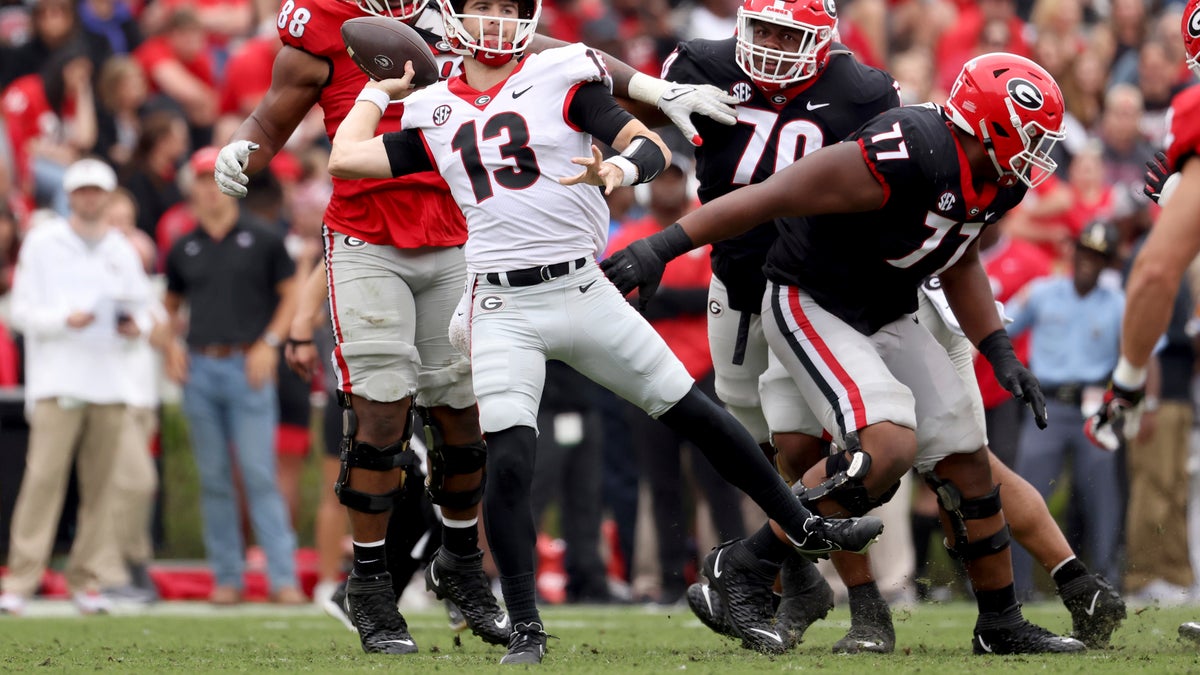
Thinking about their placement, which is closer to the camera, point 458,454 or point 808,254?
point 808,254

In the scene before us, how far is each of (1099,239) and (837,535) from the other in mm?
5021

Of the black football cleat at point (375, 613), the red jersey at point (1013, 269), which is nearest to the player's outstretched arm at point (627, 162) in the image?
the black football cleat at point (375, 613)

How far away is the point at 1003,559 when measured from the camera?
5.88 meters

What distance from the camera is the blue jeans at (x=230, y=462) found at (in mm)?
9984

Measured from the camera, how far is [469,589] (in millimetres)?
6453

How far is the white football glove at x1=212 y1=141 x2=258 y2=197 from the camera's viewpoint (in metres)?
5.92

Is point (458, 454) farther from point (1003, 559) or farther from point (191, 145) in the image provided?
point (191, 145)

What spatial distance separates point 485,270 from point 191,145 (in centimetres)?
782

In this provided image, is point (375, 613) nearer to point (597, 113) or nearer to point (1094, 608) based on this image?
point (597, 113)

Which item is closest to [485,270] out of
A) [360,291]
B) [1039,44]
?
[360,291]

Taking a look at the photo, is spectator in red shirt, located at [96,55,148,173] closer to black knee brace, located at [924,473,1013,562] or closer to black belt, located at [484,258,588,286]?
black belt, located at [484,258,588,286]

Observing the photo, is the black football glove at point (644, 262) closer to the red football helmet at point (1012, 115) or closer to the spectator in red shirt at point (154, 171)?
the red football helmet at point (1012, 115)

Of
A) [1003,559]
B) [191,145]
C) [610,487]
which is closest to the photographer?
[1003,559]

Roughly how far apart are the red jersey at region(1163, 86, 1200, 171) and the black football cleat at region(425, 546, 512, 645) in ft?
9.18
